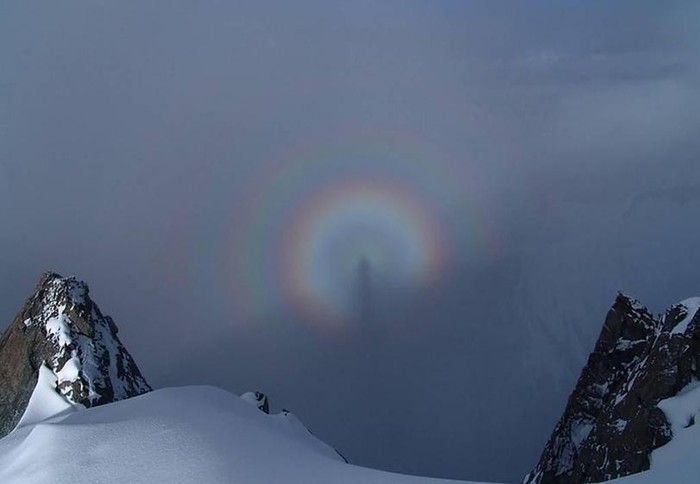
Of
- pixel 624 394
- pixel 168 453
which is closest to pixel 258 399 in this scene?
pixel 624 394

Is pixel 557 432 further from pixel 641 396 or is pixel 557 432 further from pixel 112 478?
pixel 112 478

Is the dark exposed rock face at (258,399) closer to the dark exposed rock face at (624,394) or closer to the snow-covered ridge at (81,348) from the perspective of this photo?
the snow-covered ridge at (81,348)

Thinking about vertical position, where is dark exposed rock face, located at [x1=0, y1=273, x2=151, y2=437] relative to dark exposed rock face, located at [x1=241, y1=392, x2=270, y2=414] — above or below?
above

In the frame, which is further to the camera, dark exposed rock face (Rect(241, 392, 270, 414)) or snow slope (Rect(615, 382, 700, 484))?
dark exposed rock face (Rect(241, 392, 270, 414))

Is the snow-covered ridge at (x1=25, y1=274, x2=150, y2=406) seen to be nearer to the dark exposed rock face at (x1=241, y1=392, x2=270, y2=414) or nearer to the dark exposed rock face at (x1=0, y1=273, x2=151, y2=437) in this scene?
the dark exposed rock face at (x1=0, y1=273, x2=151, y2=437)

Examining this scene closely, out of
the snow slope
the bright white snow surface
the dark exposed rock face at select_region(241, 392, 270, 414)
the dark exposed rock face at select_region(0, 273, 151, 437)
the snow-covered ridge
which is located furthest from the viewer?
the dark exposed rock face at select_region(241, 392, 270, 414)

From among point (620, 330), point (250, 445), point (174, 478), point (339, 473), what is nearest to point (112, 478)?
point (174, 478)

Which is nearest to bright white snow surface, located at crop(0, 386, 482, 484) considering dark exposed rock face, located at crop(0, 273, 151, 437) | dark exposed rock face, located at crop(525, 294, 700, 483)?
dark exposed rock face, located at crop(0, 273, 151, 437)
